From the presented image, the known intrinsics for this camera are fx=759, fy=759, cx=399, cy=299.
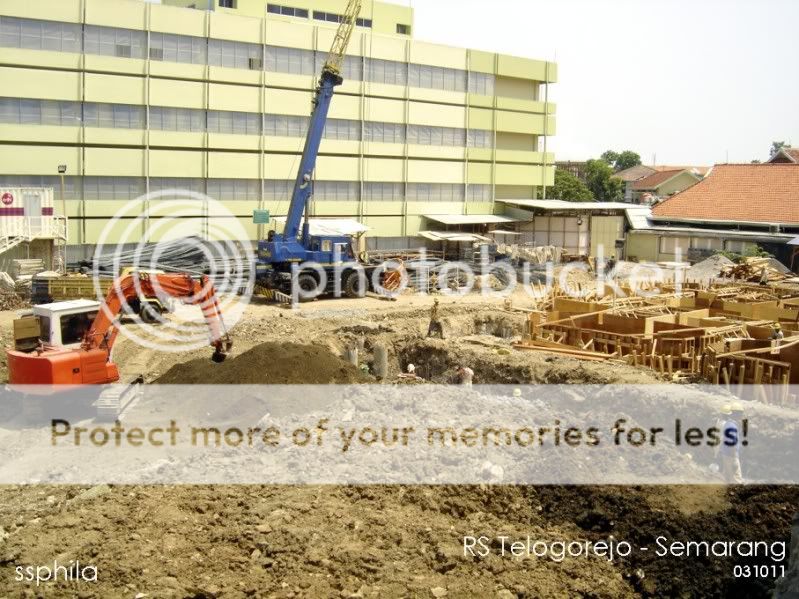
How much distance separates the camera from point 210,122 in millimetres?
34250

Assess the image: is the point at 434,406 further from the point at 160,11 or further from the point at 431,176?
the point at 431,176

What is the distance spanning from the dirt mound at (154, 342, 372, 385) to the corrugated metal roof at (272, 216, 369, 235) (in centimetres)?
1758

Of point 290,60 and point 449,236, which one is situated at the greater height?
point 290,60

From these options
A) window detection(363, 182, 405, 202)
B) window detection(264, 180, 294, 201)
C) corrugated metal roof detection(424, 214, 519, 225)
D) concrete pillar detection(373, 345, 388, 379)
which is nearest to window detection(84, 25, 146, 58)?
window detection(264, 180, 294, 201)

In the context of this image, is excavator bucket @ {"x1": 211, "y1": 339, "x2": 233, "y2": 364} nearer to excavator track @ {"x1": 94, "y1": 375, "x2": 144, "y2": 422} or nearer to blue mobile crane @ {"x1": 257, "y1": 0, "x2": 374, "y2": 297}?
excavator track @ {"x1": 94, "y1": 375, "x2": 144, "y2": 422}

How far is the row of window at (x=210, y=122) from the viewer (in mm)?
30703

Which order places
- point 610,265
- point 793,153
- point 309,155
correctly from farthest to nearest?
point 793,153 → point 610,265 → point 309,155

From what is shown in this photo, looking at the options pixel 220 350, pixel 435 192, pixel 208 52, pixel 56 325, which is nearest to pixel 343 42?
pixel 208 52

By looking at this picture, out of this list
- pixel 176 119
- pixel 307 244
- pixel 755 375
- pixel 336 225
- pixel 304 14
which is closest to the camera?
pixel 755 375

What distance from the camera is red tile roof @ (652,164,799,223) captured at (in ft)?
131

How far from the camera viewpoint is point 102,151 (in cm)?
3194

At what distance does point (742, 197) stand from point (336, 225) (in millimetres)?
22756

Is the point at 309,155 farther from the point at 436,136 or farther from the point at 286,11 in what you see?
the point at 286,11

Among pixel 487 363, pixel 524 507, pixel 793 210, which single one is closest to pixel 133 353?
pixel 487 363
